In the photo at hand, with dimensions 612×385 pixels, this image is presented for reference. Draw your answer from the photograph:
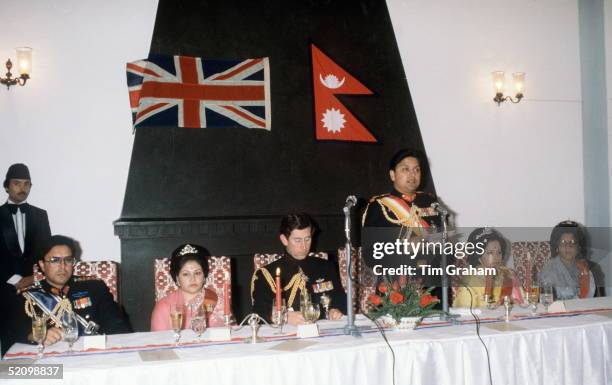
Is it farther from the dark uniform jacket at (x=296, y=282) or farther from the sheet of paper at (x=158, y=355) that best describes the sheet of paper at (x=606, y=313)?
the sheet of paper at (x=158, y=355)

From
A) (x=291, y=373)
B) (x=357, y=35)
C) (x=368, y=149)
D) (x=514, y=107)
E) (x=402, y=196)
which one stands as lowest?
(x=291, y=373)

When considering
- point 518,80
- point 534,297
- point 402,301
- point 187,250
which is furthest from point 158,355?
→ point 518,80

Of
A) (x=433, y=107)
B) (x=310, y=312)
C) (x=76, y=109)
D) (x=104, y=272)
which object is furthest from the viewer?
(x=433, y=107)

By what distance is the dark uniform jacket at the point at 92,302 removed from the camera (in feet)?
9.48

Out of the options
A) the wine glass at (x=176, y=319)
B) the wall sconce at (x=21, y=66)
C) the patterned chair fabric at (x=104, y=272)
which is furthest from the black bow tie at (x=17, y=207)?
the wine glass at (x=176, y=319)

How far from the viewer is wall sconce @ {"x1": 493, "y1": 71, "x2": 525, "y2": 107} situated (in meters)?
5.51

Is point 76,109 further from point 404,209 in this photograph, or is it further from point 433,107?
point 433,107

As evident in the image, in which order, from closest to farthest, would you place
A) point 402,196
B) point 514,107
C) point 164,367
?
point 164,367
point 402,196
point 514,107

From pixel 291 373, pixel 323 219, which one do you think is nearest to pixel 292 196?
pixel 323 219

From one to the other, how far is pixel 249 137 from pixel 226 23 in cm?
90

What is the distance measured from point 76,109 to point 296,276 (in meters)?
2.26

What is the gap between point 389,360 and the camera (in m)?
2.24

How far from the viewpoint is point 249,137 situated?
471cm

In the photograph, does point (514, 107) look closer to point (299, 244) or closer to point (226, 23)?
point (226, 23)
